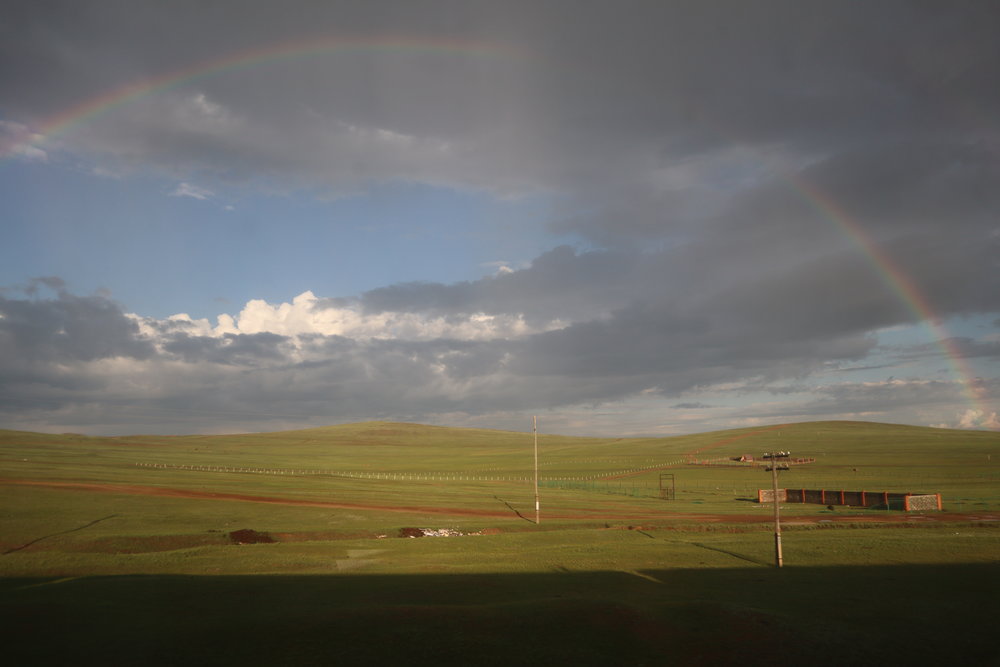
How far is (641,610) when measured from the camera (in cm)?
2025

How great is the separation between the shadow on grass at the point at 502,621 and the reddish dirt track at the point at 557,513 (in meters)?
33.4

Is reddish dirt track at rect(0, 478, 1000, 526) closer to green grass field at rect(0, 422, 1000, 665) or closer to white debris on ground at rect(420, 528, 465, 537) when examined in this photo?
green grass field at rect(0, 422, 1000, 665)

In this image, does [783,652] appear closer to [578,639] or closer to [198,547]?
[578,639]

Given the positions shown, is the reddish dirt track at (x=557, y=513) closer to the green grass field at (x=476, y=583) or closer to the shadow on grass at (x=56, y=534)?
the green grass field at (x=476, y=583)

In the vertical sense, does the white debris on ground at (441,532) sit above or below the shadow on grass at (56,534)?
below

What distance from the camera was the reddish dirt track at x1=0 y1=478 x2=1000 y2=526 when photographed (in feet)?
197

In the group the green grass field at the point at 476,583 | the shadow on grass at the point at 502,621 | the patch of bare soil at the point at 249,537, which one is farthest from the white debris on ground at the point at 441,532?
the shadow on grass at the point at 502,621

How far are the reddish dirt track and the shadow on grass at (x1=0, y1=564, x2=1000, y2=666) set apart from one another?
33425 mm

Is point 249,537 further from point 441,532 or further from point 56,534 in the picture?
point 441,532

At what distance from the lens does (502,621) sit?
1888 centimetres

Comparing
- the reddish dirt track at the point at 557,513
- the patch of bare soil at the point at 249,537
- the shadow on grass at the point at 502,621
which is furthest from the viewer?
the reddish dirt track at the point at 557,513

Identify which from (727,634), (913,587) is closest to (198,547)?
(727,634)

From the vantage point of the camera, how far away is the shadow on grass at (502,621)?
16.3 meters

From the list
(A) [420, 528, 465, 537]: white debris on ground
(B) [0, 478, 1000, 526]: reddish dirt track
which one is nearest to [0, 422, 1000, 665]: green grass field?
(B) [0, 478, 1000, 526]: reddish dirt track
